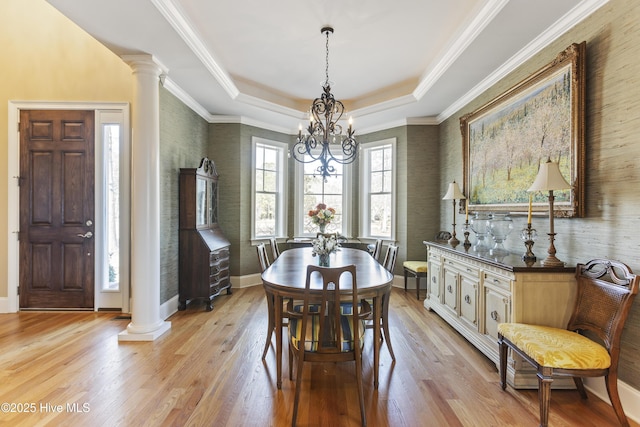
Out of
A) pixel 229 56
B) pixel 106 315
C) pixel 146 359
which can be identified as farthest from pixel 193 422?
pixel 229 56

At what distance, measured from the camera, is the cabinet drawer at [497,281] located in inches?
93.4

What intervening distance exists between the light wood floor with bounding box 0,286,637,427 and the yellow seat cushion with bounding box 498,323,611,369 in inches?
16.4

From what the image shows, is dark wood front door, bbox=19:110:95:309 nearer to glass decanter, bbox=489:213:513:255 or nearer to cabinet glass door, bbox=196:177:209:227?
cabinet glass door, bbox=196:177:209:227

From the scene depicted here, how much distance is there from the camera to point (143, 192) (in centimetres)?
313

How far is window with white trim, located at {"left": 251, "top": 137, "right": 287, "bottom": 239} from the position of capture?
5406 millimetres

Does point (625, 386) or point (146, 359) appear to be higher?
point (625, 386)

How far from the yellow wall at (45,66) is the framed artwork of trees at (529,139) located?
4438 mm

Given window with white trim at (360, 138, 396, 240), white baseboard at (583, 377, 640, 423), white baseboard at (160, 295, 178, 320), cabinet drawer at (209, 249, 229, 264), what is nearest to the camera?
white baseboard at (583, 377, 640, 423)

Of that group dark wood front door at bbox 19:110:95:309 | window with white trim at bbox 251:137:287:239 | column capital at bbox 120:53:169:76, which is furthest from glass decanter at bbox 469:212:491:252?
dark wood front door at bbox 19:110:95:309

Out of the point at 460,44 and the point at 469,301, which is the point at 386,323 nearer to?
the point at 469,301

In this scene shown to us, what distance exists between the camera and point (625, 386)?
6.59 feet

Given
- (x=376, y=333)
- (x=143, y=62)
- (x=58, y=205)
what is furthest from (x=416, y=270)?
(x=58, y=205)

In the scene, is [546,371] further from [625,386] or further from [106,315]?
[106,315]

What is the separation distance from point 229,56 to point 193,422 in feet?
12.1
